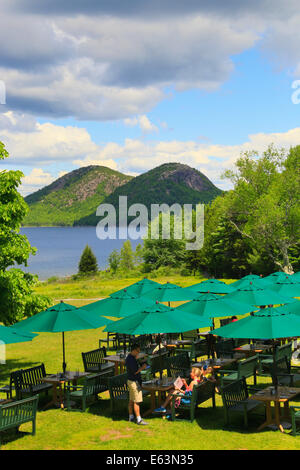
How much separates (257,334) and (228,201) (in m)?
51.9

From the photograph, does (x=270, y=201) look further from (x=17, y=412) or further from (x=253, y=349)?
(x=17, y=412)

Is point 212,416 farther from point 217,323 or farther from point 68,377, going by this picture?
point 217,323

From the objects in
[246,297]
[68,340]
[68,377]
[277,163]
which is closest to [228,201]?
[277,163]

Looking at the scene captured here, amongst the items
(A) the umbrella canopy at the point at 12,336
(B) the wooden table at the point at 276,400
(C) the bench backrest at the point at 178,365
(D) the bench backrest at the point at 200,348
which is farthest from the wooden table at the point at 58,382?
(D) the bench backrest at the point at 200,348

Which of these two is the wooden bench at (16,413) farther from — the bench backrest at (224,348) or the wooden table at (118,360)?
the bench backrest at (224,348)

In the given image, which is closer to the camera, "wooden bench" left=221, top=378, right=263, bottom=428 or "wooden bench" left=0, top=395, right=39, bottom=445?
"wooden bench" left=0, top=395, right=39, bottom=445

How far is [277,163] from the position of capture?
5872cm

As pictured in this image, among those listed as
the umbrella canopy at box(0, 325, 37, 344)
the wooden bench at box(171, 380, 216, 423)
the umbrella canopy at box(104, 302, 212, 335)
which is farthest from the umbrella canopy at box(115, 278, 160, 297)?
the umbrella canopy at box(0, 325, 37, 344)

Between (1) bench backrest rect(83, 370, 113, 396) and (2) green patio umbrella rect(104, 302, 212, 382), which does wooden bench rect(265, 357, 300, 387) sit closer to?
(2) green patio umbrella rect(104, 302, 212, 382)

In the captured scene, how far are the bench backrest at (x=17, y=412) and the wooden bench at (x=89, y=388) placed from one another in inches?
72.2

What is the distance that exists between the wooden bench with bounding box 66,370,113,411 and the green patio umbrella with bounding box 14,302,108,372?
4.35 feet

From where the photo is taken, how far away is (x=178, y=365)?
13.6 meters

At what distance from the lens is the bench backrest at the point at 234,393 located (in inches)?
411

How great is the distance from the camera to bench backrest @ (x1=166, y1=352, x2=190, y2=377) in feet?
43.8
